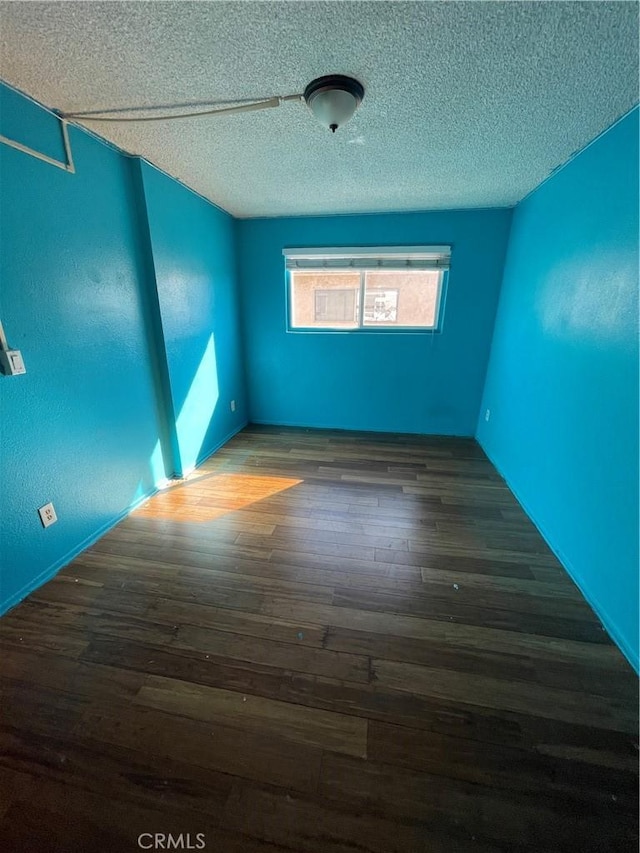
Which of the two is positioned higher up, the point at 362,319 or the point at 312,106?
the point at 312,106

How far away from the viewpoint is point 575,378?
1.83 m

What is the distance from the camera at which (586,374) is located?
1.74 metres

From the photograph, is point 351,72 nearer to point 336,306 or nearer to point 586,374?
point 586,374

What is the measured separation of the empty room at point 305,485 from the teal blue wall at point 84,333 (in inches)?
0.6

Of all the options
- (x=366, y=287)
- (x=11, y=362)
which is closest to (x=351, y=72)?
(x=11, y=362)

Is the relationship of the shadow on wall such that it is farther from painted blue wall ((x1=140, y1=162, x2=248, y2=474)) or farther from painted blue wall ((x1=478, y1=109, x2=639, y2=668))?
painted blue wall ((x1=478, y1=109, x2=639, y2=668))

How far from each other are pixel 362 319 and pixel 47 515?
3080 mm

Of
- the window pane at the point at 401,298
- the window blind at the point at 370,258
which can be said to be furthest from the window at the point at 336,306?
the window blind at the point at 370,258

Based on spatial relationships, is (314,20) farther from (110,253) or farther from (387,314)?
(387,314)

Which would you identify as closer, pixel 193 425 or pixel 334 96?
pixel 334 96

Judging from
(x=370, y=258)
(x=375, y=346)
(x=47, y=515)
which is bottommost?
(x=47, y=515)

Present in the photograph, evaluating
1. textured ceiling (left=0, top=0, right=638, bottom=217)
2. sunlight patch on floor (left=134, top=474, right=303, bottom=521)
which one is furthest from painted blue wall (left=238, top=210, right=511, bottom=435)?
sunlight patch on floor (left=134, top=474, right=303, bottom=521)

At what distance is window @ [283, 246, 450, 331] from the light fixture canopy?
6.12ft

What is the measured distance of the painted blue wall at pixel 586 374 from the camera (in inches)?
56.3
